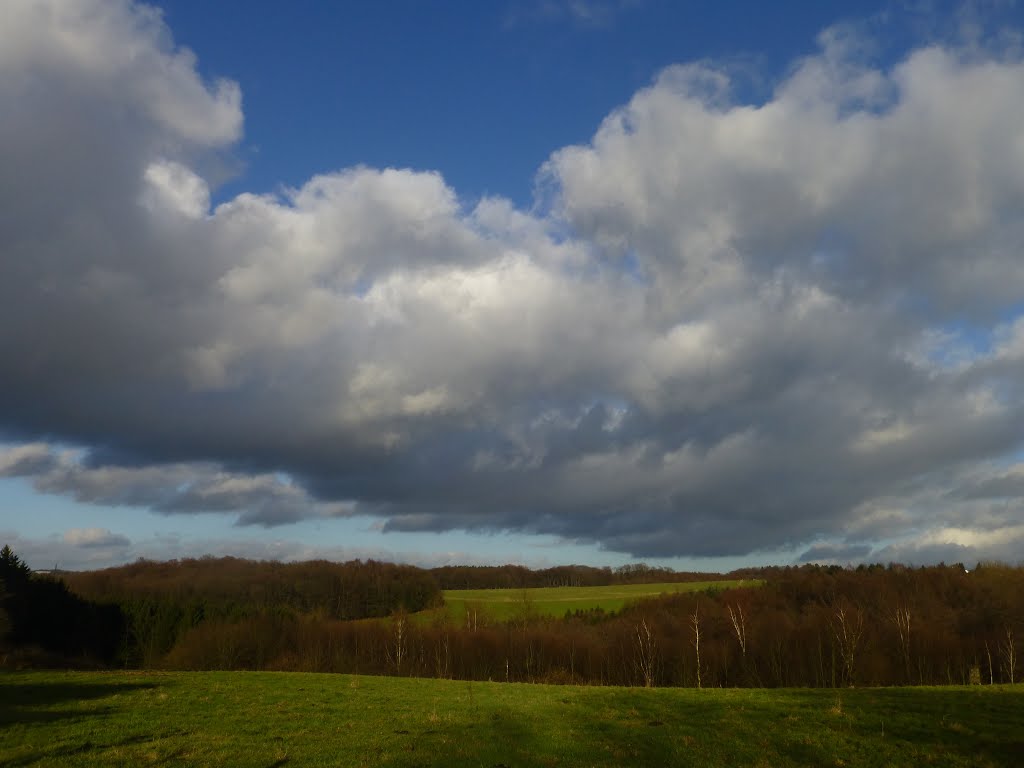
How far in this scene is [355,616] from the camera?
122m

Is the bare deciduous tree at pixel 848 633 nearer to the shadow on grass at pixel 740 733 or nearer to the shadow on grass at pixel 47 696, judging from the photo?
the shadow on grass at pixel 740 733

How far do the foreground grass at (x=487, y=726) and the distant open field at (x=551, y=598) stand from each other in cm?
10142

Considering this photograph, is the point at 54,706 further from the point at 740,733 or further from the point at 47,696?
the point at 740,733

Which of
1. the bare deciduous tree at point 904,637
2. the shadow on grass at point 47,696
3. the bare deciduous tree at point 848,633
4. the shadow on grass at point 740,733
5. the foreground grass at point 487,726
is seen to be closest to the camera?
the foreground grass at point 487,726

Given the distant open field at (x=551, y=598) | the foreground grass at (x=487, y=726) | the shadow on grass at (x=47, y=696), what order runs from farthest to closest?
the distant open field at (x=551, y=598) < the shadow on grass at (x=47, y=696) < the foreground grass at (x=487, y=726)

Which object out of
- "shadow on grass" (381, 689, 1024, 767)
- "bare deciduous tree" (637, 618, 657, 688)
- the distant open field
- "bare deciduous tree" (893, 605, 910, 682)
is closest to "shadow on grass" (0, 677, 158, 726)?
"shadow on grass" (381, 689, 1024, 767)

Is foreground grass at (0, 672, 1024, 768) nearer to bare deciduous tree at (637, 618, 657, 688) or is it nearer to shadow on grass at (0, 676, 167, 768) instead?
shadow on grass at (0, 676, 167, 768)

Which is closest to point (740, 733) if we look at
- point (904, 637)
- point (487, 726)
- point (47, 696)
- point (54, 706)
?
A: point (487, 726)

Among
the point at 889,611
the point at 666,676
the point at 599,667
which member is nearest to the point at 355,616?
the point at 599,667

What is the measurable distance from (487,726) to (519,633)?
8919cm

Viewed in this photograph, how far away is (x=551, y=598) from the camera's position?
15838cm

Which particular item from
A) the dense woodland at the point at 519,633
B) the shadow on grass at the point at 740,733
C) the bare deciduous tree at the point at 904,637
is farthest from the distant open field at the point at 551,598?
the shadow on grass at the point at 740,733

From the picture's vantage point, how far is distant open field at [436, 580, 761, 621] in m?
138

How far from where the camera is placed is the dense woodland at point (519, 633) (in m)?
77.9
